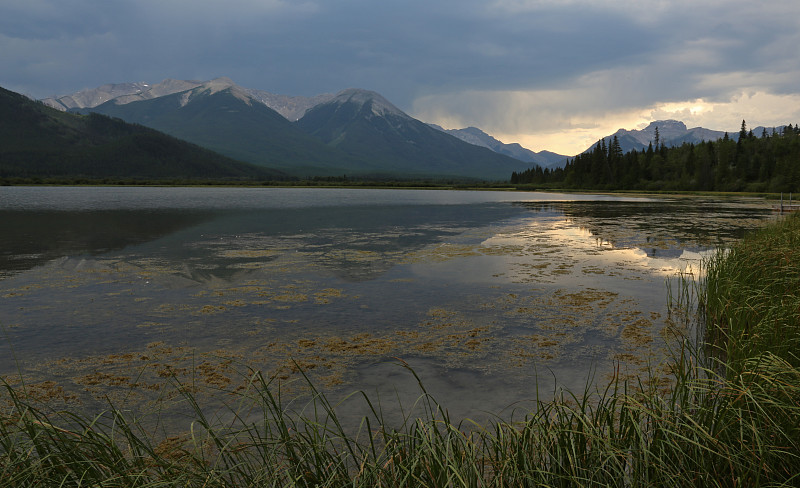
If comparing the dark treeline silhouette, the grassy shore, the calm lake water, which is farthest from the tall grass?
Answer: the dark treeline silhouette

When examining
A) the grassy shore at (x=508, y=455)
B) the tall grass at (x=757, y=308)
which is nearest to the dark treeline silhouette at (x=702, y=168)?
the tall grass at (x=757, y=308)

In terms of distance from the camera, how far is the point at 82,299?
15539mm

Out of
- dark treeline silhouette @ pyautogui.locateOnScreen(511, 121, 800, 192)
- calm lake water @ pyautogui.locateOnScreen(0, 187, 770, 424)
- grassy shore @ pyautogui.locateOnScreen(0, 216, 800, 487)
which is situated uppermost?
dark treeline silhouette @ pyautogui.locateOnScreen(511, 121, 800, 192)

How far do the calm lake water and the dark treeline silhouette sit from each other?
409ft

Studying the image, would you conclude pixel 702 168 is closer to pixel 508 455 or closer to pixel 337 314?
pixel 337 314

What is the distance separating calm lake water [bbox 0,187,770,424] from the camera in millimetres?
9547

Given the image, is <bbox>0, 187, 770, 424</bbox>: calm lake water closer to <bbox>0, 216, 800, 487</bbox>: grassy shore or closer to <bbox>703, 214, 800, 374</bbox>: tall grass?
<bbox>0, 216, 800, 487</bbox>: grassy shore

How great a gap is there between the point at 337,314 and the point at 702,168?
15737cm

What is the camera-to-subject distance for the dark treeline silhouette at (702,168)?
406ft

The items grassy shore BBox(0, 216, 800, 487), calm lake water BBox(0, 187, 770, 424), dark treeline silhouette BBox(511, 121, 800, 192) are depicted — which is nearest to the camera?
grassy shore BBox(0, 216, 800, 487)

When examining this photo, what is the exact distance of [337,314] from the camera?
1422 cm

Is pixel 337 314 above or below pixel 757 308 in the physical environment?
below

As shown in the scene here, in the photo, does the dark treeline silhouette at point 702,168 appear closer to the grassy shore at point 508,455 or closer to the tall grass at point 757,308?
the tall grass at point 757,308

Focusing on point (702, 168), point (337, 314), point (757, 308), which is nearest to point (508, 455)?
point (757, 308)
